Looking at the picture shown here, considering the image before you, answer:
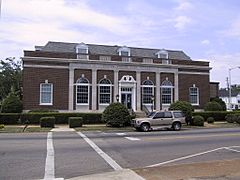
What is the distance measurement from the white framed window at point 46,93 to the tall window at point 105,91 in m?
6.08

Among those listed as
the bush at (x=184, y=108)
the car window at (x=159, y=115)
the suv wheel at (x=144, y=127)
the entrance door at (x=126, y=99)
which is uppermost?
the entrance door at (x=126, y=99)

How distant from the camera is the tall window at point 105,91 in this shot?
42094mm

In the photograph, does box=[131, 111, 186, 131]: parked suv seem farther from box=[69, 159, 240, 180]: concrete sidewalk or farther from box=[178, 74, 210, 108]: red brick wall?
box=[69, 159, 240, 180]: concrete sidewalk

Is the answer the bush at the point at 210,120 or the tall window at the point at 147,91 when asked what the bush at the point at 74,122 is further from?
the bush at the point at 210,120

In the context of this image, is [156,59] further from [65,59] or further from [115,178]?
[115,178]

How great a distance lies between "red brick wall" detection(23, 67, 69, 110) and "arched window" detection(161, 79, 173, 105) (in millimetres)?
12788

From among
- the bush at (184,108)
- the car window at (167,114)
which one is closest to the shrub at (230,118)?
the bush at (184,108)

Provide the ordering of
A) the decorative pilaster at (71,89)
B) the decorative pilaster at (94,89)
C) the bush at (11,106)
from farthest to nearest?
1. the decorative pilaster at (94,89)
2. the decorative pilaster at (71,89)
3. the bush at (11,106)

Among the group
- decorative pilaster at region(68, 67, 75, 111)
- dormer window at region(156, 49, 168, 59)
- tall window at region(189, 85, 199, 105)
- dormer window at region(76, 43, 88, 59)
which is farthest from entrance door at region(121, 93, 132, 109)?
tall window at region(189, 85, 199, 105)

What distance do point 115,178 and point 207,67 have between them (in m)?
41.0

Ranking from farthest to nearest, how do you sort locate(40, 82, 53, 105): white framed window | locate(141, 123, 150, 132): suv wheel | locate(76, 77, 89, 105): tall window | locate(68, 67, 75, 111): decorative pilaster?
1. locate(76, 77, 89, 105): tall window
2. locate(68, 67, 75, 111): decorative pilaster
3. locate(40, 82, 53, 105): white framed window
4. locate(141, 123, 150, 132): suv wheel

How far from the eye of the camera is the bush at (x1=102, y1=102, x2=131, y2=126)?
102 ft

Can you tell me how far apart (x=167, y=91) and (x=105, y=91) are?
28.3ft

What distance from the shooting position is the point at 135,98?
43094mm
